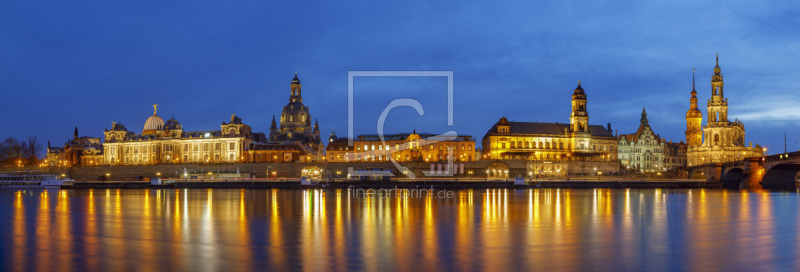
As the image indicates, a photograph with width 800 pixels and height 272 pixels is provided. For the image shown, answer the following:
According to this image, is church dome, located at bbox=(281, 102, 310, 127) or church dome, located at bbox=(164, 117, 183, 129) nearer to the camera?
church dome, located at bbox=(164, 117, 183, 129)

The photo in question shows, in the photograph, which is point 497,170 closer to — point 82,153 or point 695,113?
point 695,113

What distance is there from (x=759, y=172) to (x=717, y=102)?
51.7m

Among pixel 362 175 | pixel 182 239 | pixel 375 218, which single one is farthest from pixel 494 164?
pixel 182 239

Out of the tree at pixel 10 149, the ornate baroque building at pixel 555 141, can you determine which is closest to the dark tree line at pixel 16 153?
the tree at pixel 10 149

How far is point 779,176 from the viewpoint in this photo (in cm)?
7812

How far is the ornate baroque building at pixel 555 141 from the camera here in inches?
4803

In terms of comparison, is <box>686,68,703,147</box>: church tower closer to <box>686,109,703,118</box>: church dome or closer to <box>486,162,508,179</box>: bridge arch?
<box>686,109,703,118</box>: church dome

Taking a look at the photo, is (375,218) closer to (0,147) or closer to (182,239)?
(182,239)

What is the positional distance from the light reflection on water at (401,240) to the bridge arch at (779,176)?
4185 cm

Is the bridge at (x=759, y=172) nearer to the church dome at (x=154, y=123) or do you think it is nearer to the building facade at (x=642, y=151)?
the building facade at (x=642, y=151)

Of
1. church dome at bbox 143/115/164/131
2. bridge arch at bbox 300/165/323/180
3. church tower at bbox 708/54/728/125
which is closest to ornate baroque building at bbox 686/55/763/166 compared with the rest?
church tower at bbox 708/54/728/125

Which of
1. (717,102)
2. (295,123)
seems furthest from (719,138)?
(295,123)

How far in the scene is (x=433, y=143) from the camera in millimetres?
120438

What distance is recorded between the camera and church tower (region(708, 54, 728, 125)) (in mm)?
123312
